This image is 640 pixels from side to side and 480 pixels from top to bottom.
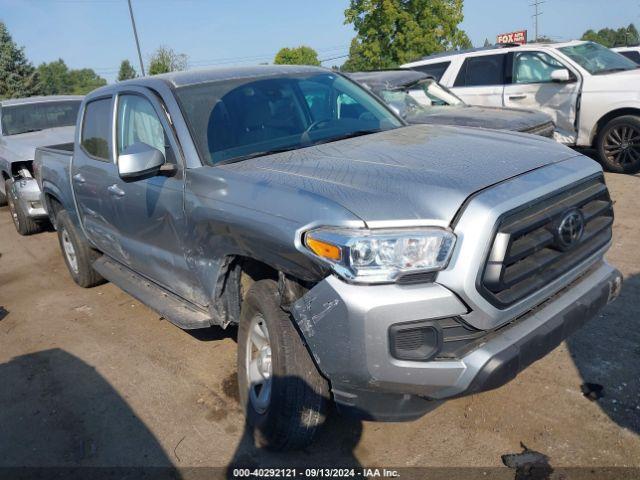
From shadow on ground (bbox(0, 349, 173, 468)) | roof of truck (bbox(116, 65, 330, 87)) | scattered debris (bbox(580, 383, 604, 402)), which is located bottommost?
scattered debris (bbox(580, 383, 604, 402))

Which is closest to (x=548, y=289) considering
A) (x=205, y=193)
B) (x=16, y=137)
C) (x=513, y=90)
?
(x=205, y=193)

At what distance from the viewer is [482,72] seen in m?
9.56

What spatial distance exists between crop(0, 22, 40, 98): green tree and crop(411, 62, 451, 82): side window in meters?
48.7

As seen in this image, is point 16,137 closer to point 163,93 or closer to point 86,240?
point 86,240

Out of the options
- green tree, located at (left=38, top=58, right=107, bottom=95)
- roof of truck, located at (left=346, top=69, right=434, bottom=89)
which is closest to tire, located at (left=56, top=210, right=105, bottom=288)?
roof of truck, located at (left=346, top=69, right=434, bottom=89)

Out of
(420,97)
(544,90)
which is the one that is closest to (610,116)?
(544,90)

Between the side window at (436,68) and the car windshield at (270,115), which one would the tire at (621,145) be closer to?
the side window at (436,68)

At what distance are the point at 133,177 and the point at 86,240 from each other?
91.2 inches

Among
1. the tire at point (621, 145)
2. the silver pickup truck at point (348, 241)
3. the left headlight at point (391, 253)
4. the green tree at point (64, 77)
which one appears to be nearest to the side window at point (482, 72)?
the tire at point (621, 145)

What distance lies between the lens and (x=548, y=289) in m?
2.55

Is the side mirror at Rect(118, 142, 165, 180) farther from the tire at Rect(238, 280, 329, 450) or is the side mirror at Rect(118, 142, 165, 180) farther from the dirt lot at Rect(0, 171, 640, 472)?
the dirt lot at Rect(0, 171, 640, 472)

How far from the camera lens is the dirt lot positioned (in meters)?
2.85

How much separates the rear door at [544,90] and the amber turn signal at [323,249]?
7280 mm

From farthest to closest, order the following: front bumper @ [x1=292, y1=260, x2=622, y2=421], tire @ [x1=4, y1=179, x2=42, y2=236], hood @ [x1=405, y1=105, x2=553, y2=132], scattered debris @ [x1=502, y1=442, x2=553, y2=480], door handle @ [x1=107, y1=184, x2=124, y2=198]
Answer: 1. tire @ [x1=4, y1=179, x2=42, y2=236]
2. hood @ [x1=405, y1=105, x2=553, y2=132]
3. door handle @ [x1=107, y1=184, x2=124, y2=198]
4. scattered debris @ [x1=502, y1=442, x2=553, y2=480]
5. front bumper @ [x1=292, y1=260, x2=622, y2=421]
